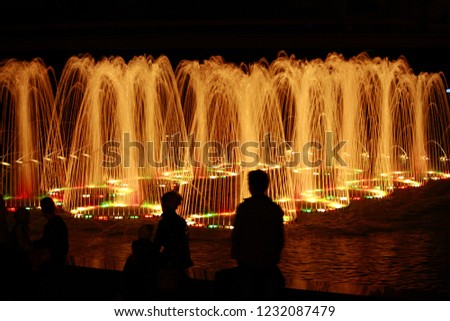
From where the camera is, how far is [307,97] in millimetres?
19609

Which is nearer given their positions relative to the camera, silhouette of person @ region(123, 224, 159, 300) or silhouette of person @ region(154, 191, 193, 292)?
silhouette of person @ region(123, 224, 159, 300)

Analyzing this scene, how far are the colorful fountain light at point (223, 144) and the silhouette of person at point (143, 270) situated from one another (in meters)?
7.68

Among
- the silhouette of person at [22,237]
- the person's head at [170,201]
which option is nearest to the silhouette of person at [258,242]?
the person's head at [170,201]

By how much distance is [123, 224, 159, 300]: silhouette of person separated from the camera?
727 centimetres

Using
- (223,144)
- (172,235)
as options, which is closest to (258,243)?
(172,235)

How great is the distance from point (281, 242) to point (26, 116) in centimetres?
1520

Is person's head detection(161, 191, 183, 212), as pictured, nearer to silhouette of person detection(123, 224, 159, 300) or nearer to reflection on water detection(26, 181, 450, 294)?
silhouette of person detection(123, 224, 159, 300)

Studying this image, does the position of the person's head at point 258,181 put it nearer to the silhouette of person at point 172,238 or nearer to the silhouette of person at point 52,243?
the silhouette of person at point 172,238

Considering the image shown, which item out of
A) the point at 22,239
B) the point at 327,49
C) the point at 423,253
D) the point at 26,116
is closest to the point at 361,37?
the point at 327,49

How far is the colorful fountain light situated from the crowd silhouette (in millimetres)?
6951

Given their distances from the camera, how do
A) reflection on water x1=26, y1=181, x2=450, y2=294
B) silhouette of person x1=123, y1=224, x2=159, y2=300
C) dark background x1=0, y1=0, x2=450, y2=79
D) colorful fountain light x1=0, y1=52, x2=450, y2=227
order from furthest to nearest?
dark background x1=0, y1=0, x2=450, y2=79 → colorful fountain light x1=0, y1=52, x2=450, y2=227 → reflection on water x1=26, y1=181, x2=450, y2=294 → silhouette of person x1=123, y1=224, x2=159, y2=300

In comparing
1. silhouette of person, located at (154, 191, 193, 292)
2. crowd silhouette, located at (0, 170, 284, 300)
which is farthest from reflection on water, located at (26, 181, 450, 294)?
crowd silhouette, located at (0, 170, 284, 300)

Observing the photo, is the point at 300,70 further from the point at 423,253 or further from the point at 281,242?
the point at 281,242

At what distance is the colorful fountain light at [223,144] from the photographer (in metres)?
17.4
